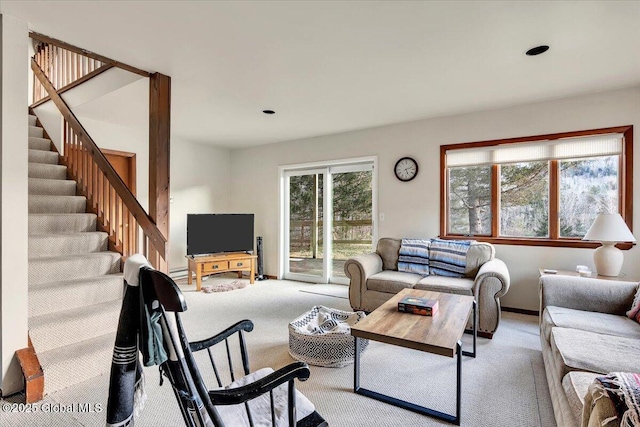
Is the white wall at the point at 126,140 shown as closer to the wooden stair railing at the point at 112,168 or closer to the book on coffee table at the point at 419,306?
the wooden stair railing at the point at 112,168

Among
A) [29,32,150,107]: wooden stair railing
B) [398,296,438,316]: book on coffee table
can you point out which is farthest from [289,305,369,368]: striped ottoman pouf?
[29,32,150,107]: wooden stair railing

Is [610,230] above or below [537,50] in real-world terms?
below

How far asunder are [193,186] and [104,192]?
234cm

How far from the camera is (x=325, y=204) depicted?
212 inches

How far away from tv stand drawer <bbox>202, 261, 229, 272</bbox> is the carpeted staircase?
5.80 ft

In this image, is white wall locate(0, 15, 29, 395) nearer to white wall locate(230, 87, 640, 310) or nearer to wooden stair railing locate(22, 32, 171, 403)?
wooden stair railing locate(22, 32, 171, 403)

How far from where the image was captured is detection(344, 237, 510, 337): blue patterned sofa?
3.05 meters

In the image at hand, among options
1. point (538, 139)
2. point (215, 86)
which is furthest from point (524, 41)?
point (215, 86)

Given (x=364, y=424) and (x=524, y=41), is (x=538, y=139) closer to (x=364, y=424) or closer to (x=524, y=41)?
(x=524, y=41)

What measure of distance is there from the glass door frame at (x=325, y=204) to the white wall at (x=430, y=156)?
10 centimetres

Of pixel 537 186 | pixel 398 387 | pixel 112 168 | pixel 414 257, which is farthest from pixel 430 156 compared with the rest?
pixel 112 168

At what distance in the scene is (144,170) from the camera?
5.06 metres

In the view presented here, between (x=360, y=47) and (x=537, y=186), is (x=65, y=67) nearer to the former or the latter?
(x=360, y=47)

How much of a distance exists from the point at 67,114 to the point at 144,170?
60.1 inches
